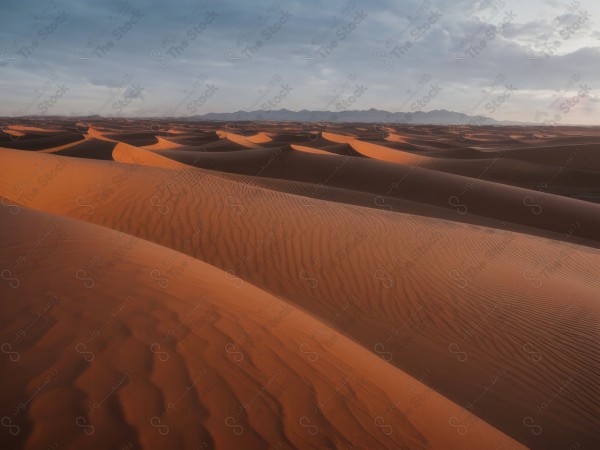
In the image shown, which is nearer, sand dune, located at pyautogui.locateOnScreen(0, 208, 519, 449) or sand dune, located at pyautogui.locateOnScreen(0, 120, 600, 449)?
sand dune, located at pyautogui.locateOnScreen(0, 208, 519, 449)

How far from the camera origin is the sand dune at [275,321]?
8.87 feet

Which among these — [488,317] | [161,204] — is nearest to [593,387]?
[488,317]

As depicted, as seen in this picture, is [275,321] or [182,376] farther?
[275,321]

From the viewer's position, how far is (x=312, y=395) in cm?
317

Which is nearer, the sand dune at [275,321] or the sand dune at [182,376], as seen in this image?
the sand dune at [182,376]

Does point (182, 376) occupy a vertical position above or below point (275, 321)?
above

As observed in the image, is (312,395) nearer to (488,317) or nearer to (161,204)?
(488,317)

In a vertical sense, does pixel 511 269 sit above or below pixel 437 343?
below

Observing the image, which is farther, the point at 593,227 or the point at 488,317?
the point at 593,227

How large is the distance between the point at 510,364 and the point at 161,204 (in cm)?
866

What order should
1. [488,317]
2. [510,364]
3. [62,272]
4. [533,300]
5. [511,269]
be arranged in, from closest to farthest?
[62,272] < [510,364] < [488,317] < [533,300] < [511,269]

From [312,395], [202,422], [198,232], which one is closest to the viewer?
[202,422]

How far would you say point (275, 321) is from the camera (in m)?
4.43

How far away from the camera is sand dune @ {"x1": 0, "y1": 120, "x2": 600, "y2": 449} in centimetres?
271
